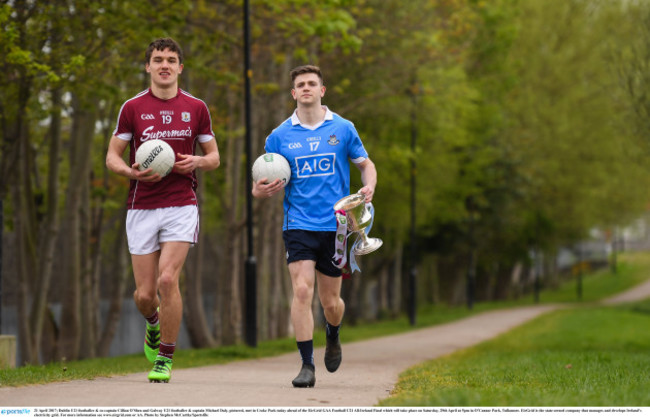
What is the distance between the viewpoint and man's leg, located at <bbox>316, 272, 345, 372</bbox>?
27.3 feet

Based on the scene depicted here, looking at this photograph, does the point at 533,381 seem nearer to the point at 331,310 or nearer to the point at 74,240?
the point at 331,310

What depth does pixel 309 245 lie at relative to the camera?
8.05 m

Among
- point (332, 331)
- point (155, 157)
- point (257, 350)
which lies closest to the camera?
point (155, 157)

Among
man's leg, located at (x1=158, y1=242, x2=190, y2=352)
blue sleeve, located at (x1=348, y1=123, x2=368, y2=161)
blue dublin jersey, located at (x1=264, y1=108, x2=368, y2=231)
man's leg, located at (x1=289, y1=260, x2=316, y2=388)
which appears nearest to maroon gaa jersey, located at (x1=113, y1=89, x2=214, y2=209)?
man's leg, located at (x1=158, y1=242, x2=190, y2=352)

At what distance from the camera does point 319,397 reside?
683 cm

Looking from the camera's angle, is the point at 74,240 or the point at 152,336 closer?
the point at 152,336

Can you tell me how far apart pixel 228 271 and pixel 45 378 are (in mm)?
13588

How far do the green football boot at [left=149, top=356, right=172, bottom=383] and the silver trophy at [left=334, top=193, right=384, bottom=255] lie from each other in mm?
1715

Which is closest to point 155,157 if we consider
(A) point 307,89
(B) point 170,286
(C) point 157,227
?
(C) point 157,227

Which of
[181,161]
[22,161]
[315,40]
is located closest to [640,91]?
[315,40]

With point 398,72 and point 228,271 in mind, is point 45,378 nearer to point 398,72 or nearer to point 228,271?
point 228,271

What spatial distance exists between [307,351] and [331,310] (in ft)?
1.93

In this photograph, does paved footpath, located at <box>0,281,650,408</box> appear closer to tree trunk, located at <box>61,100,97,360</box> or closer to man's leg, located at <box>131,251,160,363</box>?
man's leg, located at <box>131,251,160,363</box>

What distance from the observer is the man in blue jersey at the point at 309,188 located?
804cm
